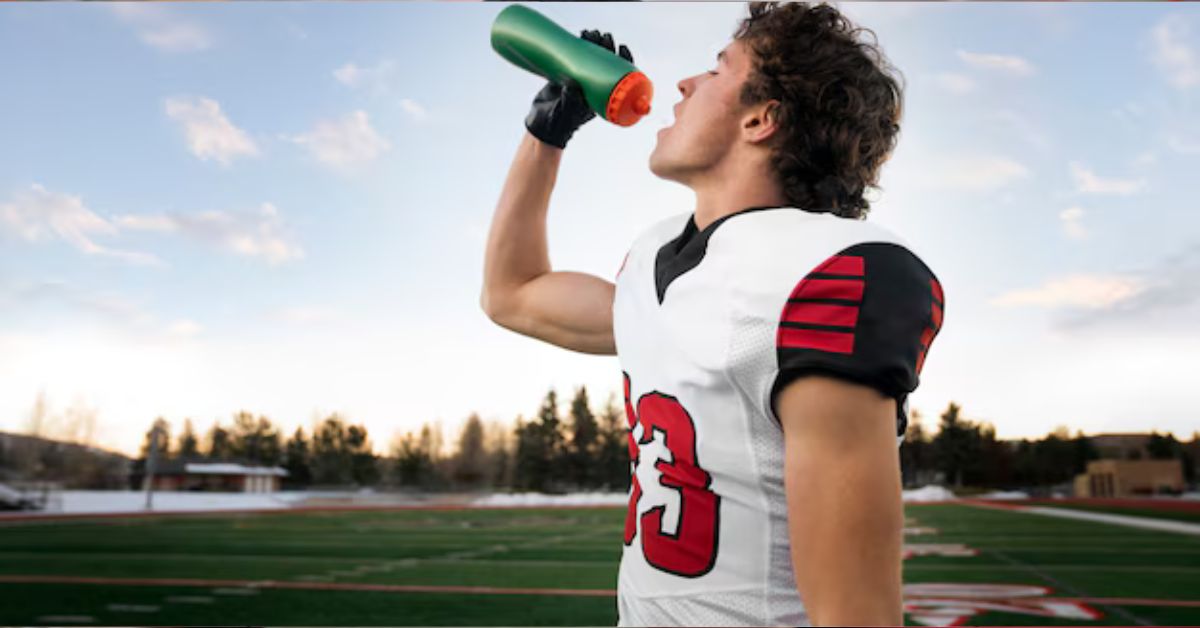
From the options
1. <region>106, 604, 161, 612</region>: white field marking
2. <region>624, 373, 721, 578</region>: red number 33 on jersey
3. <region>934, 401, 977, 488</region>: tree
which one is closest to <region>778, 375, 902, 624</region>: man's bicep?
<region>624, 373, 721, 578</region>: red number 33 on jersey

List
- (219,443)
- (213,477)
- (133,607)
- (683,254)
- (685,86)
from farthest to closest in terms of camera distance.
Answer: (219,443), (213,477), (133,607), (685,86), (683,254)

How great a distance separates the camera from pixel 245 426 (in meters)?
42.7

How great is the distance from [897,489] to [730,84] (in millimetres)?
508

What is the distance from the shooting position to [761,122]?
3.24ft

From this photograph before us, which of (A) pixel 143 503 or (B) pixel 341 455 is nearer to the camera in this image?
(A) pixel 143 503

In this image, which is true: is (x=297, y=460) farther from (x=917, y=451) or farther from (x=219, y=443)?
(x=917, y=451)

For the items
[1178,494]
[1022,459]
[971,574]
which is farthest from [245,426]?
[971,574]

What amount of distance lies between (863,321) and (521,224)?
636 mm

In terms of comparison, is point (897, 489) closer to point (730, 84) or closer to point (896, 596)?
point (896, 596)

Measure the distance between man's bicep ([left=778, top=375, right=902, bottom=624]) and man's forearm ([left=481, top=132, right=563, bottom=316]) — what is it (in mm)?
620

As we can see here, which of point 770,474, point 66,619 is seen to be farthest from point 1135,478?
point 770,474

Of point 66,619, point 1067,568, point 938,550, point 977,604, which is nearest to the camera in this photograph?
point 66,619

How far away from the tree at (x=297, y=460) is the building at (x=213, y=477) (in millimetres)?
437

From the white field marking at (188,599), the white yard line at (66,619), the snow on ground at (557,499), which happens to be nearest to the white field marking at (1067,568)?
the white field marking at (188,599)
